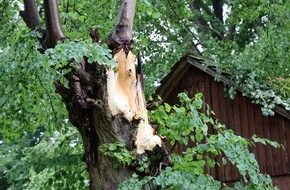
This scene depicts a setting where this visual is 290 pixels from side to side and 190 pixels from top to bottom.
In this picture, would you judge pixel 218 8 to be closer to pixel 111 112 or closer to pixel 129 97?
pixel 129 97

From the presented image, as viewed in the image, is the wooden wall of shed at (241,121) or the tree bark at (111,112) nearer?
the tree bark at (111,112)

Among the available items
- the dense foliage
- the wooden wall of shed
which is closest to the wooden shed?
the wooden wall of shed

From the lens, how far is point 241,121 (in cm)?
1176

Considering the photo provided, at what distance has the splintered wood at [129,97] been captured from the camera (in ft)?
19.6

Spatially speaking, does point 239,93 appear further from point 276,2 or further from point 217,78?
point 276,2

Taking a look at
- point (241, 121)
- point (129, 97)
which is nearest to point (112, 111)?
point (129, 97)

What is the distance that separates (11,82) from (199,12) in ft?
52.5

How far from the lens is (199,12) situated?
2298 centimetres

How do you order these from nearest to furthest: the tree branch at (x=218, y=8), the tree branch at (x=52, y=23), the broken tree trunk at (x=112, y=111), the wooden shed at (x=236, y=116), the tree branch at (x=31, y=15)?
the broken tree trunk at (x=112, y=111)
the tree branch at (x=52, y=23)
the tree branch at (x=31, y=15)
the wooden shed at (x=236, y=116)
the tree branch at (x=218, y=8)

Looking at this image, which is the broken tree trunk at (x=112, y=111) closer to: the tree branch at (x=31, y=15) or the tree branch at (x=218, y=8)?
the tree branch at (x=31, y=15)

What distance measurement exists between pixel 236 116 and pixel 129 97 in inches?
232

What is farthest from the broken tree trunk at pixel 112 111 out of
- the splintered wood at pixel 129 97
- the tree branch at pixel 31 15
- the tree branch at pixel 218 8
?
the tree branch at pixel 218 8

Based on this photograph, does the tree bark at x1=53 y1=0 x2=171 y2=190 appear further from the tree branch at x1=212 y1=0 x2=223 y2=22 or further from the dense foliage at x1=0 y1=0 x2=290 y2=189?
the tree branch at x1=212 y1=0 x2=223 y2=22

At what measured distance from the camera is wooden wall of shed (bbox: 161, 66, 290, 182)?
1130 cm
